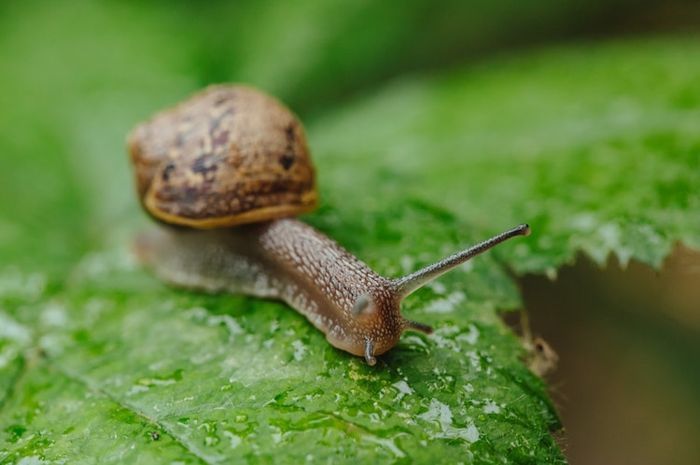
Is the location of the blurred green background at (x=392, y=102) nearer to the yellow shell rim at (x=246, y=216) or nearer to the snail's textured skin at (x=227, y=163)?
the yellow shell rim at (x=246, y=216)

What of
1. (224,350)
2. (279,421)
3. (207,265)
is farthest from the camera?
(207,265)

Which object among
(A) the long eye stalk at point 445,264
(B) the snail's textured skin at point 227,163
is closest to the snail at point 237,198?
(B) the snail's textured skin at point 227,163

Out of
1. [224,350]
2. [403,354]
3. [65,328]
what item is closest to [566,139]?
[403,354]

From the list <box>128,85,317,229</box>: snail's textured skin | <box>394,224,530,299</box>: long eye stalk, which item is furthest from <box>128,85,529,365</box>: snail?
<box>394,224,530,299</box>: long eye stalk

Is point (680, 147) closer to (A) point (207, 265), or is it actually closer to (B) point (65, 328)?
(A) point (207, 265)

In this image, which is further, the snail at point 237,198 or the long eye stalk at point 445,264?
the snail at point 237,198

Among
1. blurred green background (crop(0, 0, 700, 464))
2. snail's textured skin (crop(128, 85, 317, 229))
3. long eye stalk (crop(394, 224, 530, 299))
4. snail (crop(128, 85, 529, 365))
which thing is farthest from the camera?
blurred green background (crop(0, 0, 700, 464))

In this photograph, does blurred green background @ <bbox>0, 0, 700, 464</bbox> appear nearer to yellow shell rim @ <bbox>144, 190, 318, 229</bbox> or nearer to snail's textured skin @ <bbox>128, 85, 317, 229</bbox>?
yellow shell rim @ <bbox>144, 190, 318, 229</bbox>
